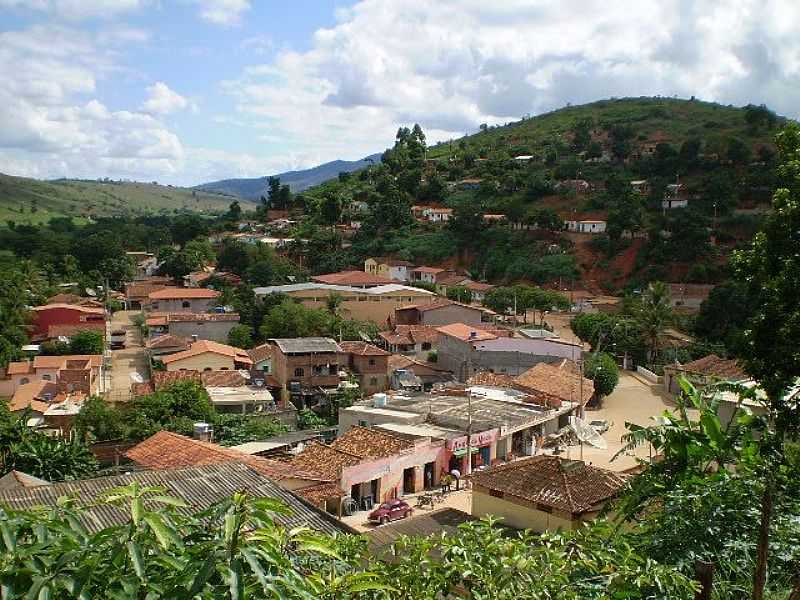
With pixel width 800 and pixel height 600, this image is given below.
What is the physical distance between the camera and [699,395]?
625 centimetres

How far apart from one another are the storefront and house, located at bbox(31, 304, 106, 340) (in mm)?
29438

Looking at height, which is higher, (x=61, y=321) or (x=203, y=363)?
(x=61, y=321)

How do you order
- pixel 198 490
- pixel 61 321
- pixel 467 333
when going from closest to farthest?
1. pixel 198 490
2. pixel 467 333
3. pixel 61 321

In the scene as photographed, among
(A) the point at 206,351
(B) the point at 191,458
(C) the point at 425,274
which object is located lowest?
(A) the point at 206,351

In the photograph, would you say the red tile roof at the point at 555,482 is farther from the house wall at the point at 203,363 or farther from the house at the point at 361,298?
the house at the point at 361,298

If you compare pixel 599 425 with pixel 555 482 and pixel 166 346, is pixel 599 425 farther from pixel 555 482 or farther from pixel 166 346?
pixel 166 346

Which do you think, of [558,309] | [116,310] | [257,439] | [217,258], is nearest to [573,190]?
[558,309]

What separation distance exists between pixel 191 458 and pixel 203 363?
57.6ft

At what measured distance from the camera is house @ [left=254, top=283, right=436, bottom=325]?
151ft

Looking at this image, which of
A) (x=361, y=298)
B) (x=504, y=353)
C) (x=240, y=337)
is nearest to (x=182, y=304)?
(x=240, y=337)

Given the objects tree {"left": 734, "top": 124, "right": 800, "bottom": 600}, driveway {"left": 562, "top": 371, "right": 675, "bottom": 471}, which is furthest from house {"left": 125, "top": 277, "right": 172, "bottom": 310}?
tree {"left": 734, "top": 124, "right": 800, "bottom": 600}

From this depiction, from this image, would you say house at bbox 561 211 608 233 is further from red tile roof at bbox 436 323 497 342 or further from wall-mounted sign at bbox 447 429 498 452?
wall-mounted sign at bbox 447 429 498 452

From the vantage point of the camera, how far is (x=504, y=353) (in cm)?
3391

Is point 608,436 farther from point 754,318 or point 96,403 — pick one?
point 754,318
